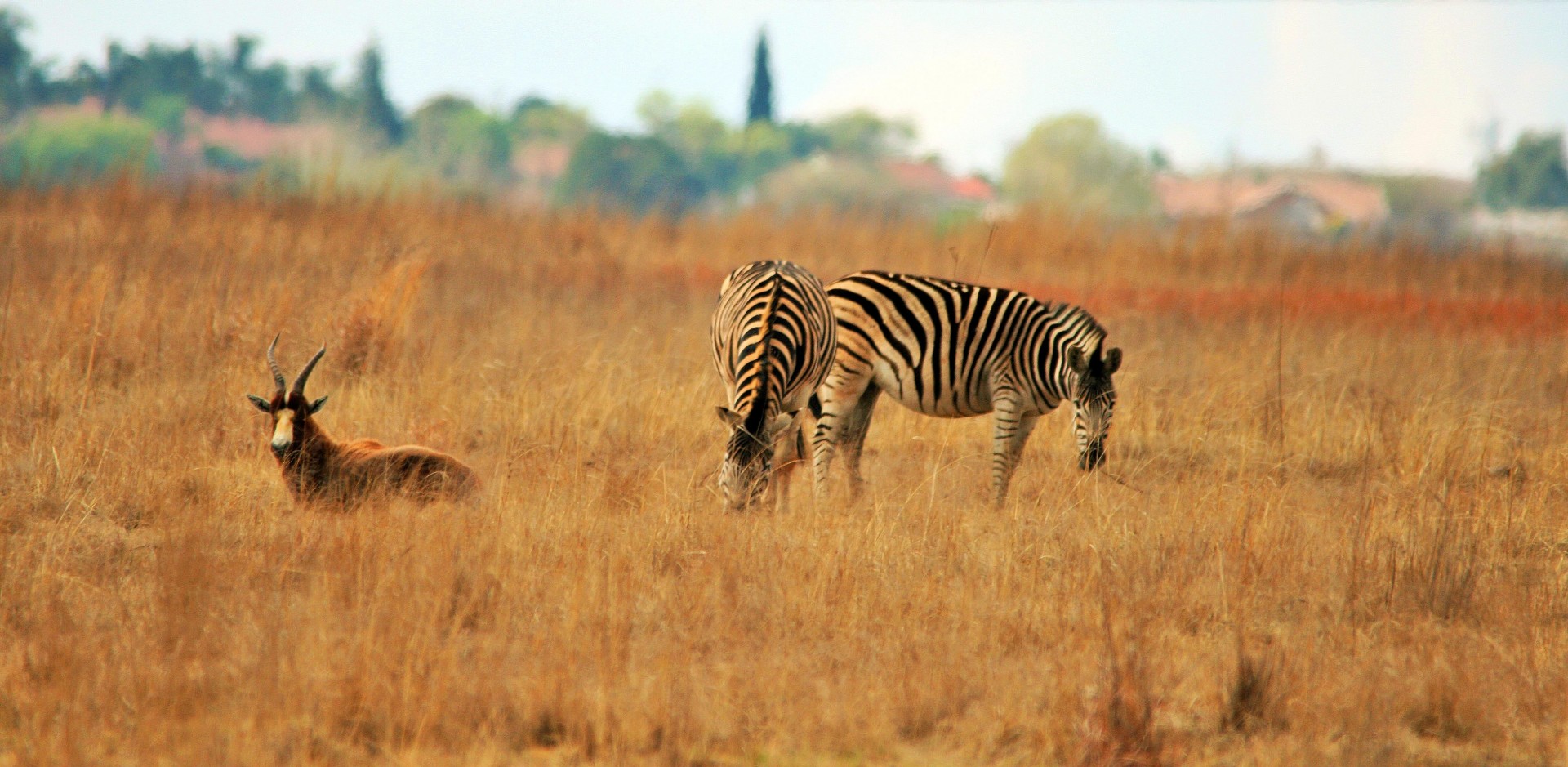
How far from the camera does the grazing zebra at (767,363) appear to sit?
6211 mm

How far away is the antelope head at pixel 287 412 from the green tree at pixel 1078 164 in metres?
36.0

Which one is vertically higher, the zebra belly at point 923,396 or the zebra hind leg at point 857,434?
the zebra belly at point 923,396

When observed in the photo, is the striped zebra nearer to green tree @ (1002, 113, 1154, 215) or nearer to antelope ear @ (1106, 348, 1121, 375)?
antelope ear @ (1106, 348, 1121, 375)

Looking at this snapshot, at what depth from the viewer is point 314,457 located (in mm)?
6363

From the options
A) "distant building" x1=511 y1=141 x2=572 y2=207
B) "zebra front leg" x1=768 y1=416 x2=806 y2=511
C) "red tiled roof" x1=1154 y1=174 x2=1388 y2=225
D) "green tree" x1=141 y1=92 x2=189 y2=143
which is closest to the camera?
"zebra front leg" x1=768 y1=416 x2=806 y2=511

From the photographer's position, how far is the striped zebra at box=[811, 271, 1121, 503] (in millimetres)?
7457

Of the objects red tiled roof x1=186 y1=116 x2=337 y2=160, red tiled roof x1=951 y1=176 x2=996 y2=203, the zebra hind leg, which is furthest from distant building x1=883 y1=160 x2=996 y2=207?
the zebra hind leg

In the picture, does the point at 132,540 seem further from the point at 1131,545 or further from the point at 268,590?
the point at 1131,545

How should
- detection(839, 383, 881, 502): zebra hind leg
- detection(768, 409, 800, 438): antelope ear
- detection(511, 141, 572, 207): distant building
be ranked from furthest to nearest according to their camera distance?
detection(511, 141, 572, 207): distant building < detection(839, 383, 881, 502): zebra hind leg < detection(768, 409, 800, 438): antelope ear

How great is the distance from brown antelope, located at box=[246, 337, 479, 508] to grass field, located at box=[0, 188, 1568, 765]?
9.8 inches

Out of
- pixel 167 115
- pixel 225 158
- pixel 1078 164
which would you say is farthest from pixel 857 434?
pixel 167 115

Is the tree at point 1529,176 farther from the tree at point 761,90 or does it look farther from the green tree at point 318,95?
the green tree at point 318,95

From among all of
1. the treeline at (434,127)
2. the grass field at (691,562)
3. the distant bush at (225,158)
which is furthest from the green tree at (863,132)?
the grass field at (691,562)

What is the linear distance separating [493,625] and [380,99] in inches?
2774
